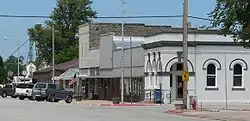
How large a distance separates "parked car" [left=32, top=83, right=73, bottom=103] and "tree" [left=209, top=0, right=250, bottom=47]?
29.5 metres

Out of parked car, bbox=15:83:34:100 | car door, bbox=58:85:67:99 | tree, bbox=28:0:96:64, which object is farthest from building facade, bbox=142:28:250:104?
tree, bbox=28:0:96:64

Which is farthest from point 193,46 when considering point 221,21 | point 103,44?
point 221,21

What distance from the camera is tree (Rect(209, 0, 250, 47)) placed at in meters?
26.9

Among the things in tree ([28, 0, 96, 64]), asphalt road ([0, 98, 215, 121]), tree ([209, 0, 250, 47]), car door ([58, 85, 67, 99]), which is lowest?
asphalt road ([0, 98, 215, 121])

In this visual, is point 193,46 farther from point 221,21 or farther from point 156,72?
point 221,21

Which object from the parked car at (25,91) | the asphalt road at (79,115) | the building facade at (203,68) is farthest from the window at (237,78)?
the parked car at (25,91)

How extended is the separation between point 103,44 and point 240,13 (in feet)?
124

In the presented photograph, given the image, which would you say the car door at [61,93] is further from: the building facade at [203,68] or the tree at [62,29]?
the tree at [62,29]

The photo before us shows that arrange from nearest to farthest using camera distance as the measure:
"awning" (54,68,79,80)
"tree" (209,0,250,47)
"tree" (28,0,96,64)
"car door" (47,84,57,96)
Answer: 1. "tree" (209,0,250,47)
2. "car door" (47,84,57,96)
3. "awning" (54,68,79,80)
4. "tree" (28,0,96,64)

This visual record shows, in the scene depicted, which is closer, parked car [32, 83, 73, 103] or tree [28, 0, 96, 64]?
parked car [32, 83, 73, 103]

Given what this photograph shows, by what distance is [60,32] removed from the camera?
106750 mm

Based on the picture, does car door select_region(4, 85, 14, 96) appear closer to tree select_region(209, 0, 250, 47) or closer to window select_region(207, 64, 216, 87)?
window select_region(207, 64, 216, 87)

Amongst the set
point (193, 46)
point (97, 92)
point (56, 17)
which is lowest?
point (97, 92)

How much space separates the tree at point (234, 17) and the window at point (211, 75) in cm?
2215
